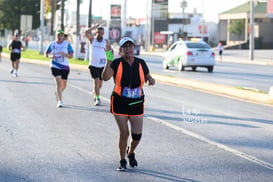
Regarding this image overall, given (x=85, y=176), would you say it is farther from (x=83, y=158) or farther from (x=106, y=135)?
(x=106, y=135)

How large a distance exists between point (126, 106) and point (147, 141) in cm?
255

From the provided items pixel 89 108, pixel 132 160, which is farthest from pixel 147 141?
pixel 89 108

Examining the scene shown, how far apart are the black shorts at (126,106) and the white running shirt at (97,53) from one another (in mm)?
6988

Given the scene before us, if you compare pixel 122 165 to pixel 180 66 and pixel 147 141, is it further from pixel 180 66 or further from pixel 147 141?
pixel 180 66

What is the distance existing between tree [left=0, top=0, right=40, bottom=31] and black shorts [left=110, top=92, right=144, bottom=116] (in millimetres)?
60872

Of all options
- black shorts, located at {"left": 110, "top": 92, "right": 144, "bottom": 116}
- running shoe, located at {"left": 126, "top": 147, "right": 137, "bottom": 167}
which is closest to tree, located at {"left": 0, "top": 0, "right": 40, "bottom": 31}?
running shoe, located at {"left": 126, "top": 147, "right": 137, "bottom": 167}

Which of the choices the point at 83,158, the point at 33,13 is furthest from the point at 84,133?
the point at 33,13

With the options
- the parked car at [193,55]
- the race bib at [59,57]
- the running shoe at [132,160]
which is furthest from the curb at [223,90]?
the running shoe at [132,160]

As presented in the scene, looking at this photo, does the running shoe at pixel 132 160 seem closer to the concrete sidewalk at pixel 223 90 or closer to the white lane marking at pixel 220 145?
the white lane marking at pixel 220 145

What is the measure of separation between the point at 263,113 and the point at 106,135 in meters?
5.15

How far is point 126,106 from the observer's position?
26.0 feet

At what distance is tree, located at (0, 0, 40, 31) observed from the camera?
67.7m

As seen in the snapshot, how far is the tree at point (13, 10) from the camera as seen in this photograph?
67688mm

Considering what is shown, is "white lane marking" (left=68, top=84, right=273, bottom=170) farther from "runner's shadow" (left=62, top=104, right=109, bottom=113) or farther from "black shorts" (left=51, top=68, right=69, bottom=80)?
"black shorts" (left=51, top=68, right=69, bottom=80)
